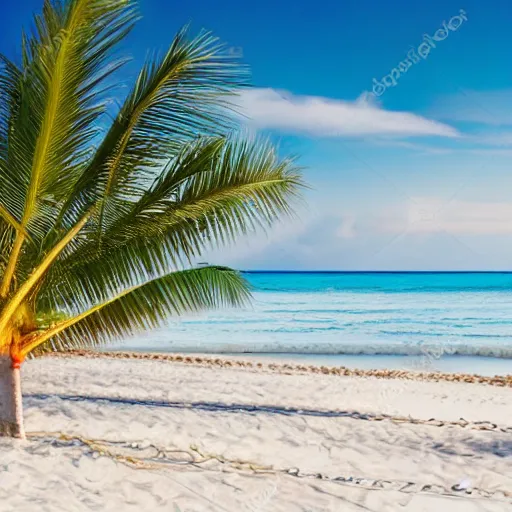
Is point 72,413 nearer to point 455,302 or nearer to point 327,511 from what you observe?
point 327,511

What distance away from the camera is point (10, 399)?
5324 mm

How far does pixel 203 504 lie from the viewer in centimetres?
420

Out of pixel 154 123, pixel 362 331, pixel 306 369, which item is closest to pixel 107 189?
pixel 154 123

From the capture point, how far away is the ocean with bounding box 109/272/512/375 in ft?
55.3

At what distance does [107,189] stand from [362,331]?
1940cm

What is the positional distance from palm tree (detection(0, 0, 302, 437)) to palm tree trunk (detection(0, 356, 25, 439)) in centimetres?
1

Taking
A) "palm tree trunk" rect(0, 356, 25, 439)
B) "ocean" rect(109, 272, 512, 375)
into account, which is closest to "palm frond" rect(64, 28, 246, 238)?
"palm tree trunk" rect(0, 356, 25, 439)

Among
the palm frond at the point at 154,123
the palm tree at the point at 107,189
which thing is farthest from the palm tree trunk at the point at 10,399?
the palm frond at the point at 154,123

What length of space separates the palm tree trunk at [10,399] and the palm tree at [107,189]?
0.04 feet

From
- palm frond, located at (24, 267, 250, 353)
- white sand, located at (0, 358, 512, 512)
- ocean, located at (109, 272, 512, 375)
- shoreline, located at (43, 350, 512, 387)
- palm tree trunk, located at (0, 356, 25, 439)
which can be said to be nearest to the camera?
white sand, located at (0, 358, 512, 512)

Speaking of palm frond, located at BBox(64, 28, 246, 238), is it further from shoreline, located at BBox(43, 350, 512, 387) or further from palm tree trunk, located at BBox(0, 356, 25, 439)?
shoreline, located at BBox(43, 350, 512, 387)

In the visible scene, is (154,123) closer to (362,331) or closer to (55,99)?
(55,99)

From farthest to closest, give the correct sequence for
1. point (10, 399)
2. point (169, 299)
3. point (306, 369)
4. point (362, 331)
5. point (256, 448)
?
point (362, 331) < point (306, 369) < point (256, 448) < point (169, 299) < point (10, 399)

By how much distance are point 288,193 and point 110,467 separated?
9.06ft
